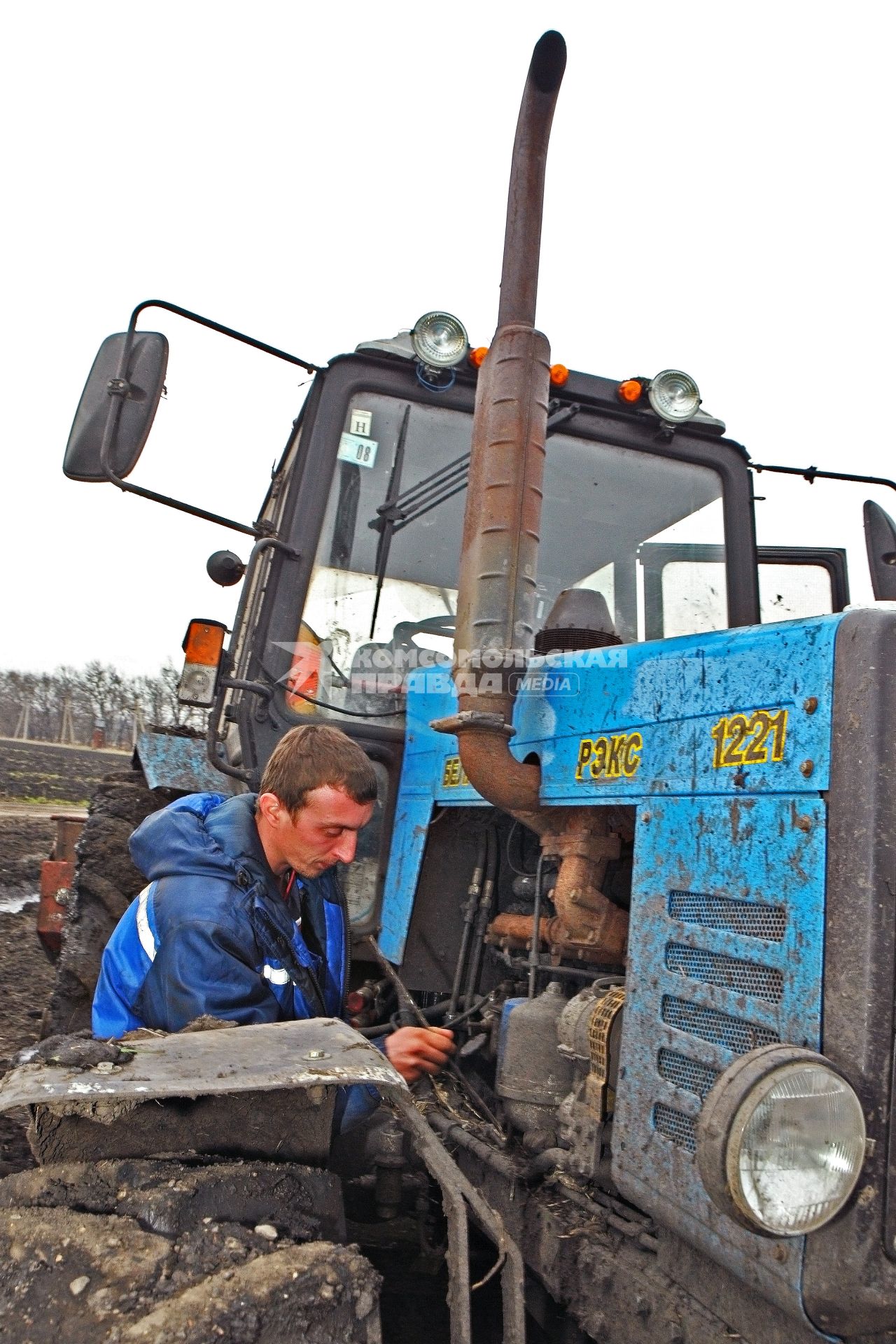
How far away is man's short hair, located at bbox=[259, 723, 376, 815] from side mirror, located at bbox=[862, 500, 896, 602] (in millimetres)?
1837

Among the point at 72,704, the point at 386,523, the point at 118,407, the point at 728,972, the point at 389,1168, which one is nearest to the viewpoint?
the point at 728,972

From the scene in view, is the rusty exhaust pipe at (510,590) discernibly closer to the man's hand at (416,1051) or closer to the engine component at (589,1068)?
the engine component at (589,1068)

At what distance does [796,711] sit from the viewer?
1622 millimetres

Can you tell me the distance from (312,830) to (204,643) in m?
1.28

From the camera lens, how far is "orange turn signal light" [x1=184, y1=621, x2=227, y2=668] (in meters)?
3.13

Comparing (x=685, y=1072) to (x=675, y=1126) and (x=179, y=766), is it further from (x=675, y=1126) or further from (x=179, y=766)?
(x=179, y=766)

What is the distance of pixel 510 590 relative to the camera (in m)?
2.04

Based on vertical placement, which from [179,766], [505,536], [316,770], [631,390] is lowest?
[316,770]

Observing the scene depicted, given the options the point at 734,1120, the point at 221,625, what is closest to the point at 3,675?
the point at 221,625

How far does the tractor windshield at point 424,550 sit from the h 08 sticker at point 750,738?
1281 millimetres

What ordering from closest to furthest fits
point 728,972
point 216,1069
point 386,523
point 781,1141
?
point 781,1141, point 216,1069, point 728,972, point 386,523

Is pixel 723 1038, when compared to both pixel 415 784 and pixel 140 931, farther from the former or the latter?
pixel 415 784

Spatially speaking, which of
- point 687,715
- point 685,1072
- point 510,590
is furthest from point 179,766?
point 685,1072

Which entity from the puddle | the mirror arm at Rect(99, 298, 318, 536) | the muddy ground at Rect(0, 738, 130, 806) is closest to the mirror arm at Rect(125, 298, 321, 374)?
the mirror arm at Rect(99, 298, 318, 536)
